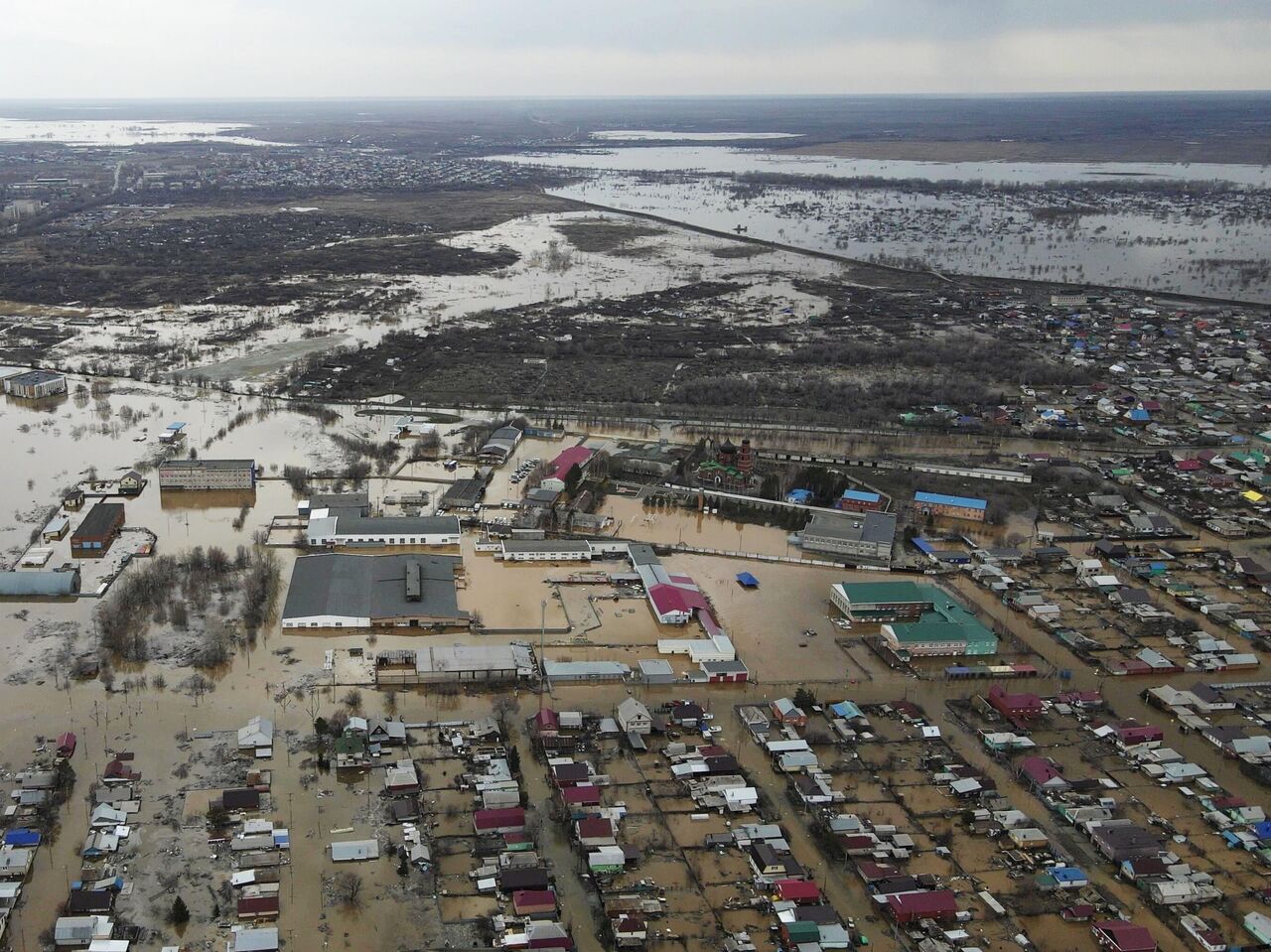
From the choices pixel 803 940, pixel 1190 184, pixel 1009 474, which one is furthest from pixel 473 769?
pixel 1190 184

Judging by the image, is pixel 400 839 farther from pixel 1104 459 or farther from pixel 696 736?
pixel 1104 459

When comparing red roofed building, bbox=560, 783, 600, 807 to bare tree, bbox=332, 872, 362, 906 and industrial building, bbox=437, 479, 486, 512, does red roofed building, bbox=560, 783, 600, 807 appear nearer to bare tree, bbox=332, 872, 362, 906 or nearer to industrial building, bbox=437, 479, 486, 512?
bare tree, bbox=332, 872, 362, 906

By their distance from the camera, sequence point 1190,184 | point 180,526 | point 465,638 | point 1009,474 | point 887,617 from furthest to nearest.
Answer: point 1190,184 < point 1009,474 < point 180,526 < point 887,617 < point 465,638

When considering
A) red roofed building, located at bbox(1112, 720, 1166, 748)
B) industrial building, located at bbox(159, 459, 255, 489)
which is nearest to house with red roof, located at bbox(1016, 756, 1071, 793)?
red roofed building, located at bbox(1112, 720, 1166, 748)

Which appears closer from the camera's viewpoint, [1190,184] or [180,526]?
[180,526]

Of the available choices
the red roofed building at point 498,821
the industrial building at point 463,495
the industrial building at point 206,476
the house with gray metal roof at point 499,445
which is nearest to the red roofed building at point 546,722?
the red roofed building at point 498,821

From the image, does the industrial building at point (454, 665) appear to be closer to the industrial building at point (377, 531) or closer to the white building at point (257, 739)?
the white building at point (257, 739)
